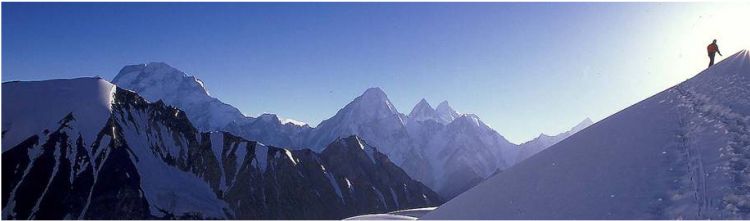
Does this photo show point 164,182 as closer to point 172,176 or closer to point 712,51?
point 172,176

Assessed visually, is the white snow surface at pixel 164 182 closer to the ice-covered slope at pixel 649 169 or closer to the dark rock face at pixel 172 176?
the dark rock face at pixel 172 176

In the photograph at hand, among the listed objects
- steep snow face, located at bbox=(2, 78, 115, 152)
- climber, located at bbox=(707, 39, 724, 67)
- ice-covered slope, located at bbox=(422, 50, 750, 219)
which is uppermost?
steep snow face, located at bbox=(2, 78, 115, 152)

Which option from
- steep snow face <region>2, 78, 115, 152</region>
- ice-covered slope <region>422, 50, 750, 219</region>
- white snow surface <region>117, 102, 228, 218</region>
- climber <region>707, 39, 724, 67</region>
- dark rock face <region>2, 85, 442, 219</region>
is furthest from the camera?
white snow surface <region>117, 102, 228, 218</region>

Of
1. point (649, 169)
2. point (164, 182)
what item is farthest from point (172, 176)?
point (649, 169)

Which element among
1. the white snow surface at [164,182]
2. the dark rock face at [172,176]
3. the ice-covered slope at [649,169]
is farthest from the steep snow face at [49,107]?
the ice-covered slope at [649,169]

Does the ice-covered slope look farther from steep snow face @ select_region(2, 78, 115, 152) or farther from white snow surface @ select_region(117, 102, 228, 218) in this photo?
steep snow face @ select_region(2, 78, 115, 152)

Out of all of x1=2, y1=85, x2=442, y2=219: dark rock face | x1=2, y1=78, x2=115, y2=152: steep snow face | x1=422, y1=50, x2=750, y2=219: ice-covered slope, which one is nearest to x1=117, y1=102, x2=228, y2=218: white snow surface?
x1=2, y1=85, x2=442, y2=219: dark rock face
